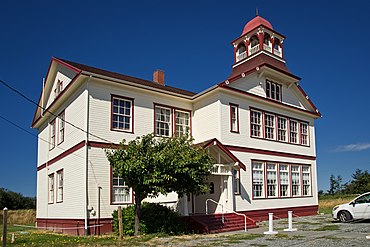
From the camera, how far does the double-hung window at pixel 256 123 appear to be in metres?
24.2

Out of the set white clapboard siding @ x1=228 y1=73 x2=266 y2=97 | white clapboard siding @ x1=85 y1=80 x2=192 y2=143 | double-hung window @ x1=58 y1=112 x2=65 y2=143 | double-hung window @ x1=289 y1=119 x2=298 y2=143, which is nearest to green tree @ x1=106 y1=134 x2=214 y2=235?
white clapboard siding @ x1=85 y1=80 x2=192 y2=143

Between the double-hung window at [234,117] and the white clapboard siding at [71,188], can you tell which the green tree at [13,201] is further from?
the double-hung window at [234,117]

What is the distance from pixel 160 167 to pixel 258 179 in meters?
9.98

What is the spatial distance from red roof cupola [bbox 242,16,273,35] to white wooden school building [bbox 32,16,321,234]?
10 cm

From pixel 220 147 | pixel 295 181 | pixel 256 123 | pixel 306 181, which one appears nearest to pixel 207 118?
pixel 220 147

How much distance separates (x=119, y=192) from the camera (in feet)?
62.3

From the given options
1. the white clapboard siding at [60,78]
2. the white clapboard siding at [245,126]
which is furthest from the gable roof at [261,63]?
the white clapboard siding at [60,78]

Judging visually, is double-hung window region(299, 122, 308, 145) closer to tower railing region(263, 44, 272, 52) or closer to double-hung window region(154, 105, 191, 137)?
tower railing region(263, 44, 272, 52)

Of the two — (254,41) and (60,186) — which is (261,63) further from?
(60,186)

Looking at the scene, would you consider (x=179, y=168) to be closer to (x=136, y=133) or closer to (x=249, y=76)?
(x=136, y=133)

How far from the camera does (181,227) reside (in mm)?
17266

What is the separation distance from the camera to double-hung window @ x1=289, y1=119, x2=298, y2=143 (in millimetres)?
27531

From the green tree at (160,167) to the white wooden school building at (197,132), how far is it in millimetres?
2587

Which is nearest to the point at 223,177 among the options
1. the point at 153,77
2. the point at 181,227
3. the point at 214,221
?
the point at 214,221
